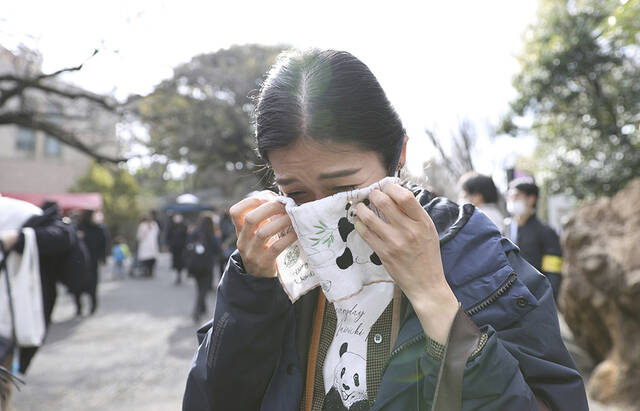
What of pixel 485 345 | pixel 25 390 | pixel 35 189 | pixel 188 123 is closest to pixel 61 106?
pixel 25 390

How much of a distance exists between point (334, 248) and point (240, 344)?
0.34 meters

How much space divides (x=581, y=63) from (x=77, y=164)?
27882 millimetres

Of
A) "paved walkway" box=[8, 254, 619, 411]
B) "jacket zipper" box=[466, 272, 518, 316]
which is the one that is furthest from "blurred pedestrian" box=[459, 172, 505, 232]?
"jacket zipper" box=[466, 272, 518, 316]

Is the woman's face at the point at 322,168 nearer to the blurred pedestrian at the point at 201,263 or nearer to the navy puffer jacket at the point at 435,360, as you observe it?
the navy puffer jacket at the point at 435,360

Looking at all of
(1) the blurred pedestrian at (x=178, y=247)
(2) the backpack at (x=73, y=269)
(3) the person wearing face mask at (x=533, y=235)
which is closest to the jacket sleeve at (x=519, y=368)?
(2) the backpack at (x=73, y=269)

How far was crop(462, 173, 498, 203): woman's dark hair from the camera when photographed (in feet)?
13.3

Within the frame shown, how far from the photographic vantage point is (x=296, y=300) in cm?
141

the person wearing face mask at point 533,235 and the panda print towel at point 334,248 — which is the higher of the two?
the panda print towel at point 334,248

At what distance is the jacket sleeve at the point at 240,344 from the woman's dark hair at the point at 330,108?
0.37 meters

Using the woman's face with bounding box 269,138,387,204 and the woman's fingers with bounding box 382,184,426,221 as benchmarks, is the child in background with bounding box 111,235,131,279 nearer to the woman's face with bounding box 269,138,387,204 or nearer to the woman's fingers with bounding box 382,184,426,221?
the woman's face with bounding box 269,138,387,204

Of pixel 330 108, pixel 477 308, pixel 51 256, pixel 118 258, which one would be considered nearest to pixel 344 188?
pixel 330 108

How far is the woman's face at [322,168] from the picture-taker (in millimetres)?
1275

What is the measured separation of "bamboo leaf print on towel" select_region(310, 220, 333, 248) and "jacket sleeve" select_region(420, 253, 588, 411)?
0.37m

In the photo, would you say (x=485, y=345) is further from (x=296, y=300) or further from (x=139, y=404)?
(x=139, y=404)
